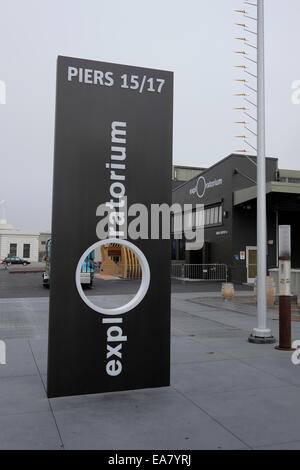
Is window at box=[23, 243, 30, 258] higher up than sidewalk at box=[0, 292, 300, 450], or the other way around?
window at box=[23, 243, 30, 258]

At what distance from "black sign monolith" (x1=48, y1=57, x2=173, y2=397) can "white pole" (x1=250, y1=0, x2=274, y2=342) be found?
132 inches

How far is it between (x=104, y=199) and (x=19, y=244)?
8269 centimetres

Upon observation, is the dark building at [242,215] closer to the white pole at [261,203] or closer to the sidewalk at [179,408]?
the white pole at [261,203]

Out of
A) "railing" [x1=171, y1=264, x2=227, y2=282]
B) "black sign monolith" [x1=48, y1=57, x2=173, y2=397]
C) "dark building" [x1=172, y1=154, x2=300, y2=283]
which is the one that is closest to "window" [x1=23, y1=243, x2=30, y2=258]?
"railing" [x1=171, y1=264, x2=227, y2=282]

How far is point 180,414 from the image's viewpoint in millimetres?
4070

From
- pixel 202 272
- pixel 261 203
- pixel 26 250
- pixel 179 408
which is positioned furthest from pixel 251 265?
pixel 26 250

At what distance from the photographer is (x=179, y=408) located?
4254mm

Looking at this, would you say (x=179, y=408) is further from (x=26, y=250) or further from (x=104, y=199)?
(x=26, y=250)

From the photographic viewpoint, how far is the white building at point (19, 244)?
82812mm

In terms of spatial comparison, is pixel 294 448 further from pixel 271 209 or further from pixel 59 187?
pixel 271 209

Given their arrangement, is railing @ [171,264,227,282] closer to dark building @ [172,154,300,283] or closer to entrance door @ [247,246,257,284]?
dark building @ [172,154,300,283]

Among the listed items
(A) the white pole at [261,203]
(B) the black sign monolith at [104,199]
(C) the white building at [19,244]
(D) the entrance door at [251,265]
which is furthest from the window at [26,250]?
(B) the black sign monolith at [104,199]

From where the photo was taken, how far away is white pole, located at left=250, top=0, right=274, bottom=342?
7833 mm
